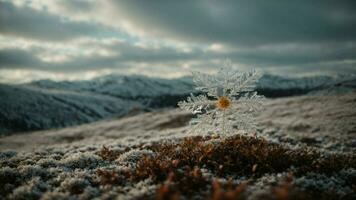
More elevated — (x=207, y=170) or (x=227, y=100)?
(x=227, y=100)

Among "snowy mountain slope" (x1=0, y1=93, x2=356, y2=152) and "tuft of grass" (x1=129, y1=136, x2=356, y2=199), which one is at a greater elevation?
"tuft of grass" (x1=129, y1=136, x2=356, y2=199)

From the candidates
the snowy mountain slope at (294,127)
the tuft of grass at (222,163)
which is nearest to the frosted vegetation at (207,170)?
the tuft of grass at (222,163)

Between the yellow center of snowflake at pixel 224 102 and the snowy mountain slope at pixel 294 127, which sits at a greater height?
the yellow center of snowflake at pixel 224 102

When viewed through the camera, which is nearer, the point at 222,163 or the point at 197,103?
the point at 222,163

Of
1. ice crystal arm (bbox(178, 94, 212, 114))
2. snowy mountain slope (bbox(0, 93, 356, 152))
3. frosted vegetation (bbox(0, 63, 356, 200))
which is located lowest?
snowy mountain slope (bbox(0, 93, 356, 152))

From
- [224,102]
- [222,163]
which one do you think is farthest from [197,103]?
[222,163]

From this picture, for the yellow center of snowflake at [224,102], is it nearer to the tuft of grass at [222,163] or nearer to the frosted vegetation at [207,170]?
the frosted vegetation at [207,170]

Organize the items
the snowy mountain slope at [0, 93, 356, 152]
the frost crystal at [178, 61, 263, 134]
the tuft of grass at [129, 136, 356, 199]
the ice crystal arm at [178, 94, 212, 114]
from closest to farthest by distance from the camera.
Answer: the tuft of grass at [129, 136, 356, 199]
the frost crystal at [178, 61, 263, 134]
the ice crystal arm at [178, 94, 212, 114]
the snowy mountain slope at [0, 93, 356, 152]

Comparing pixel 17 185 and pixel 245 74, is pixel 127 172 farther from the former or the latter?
pixel 245 74

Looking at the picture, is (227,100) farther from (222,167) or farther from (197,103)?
(222,167)

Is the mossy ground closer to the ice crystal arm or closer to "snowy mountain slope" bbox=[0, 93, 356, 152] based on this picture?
the ice crystal arm

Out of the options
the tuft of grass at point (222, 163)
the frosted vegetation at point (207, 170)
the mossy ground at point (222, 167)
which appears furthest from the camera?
the tuft of grass at point (222, 163)

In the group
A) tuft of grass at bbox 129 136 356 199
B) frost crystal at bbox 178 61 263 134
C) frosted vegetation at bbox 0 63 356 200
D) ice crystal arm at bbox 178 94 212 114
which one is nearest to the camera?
frosted vegetation at bbox 0 63 356 200

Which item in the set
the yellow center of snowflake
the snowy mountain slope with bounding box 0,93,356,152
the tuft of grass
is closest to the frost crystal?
the yellow center of snowflake
